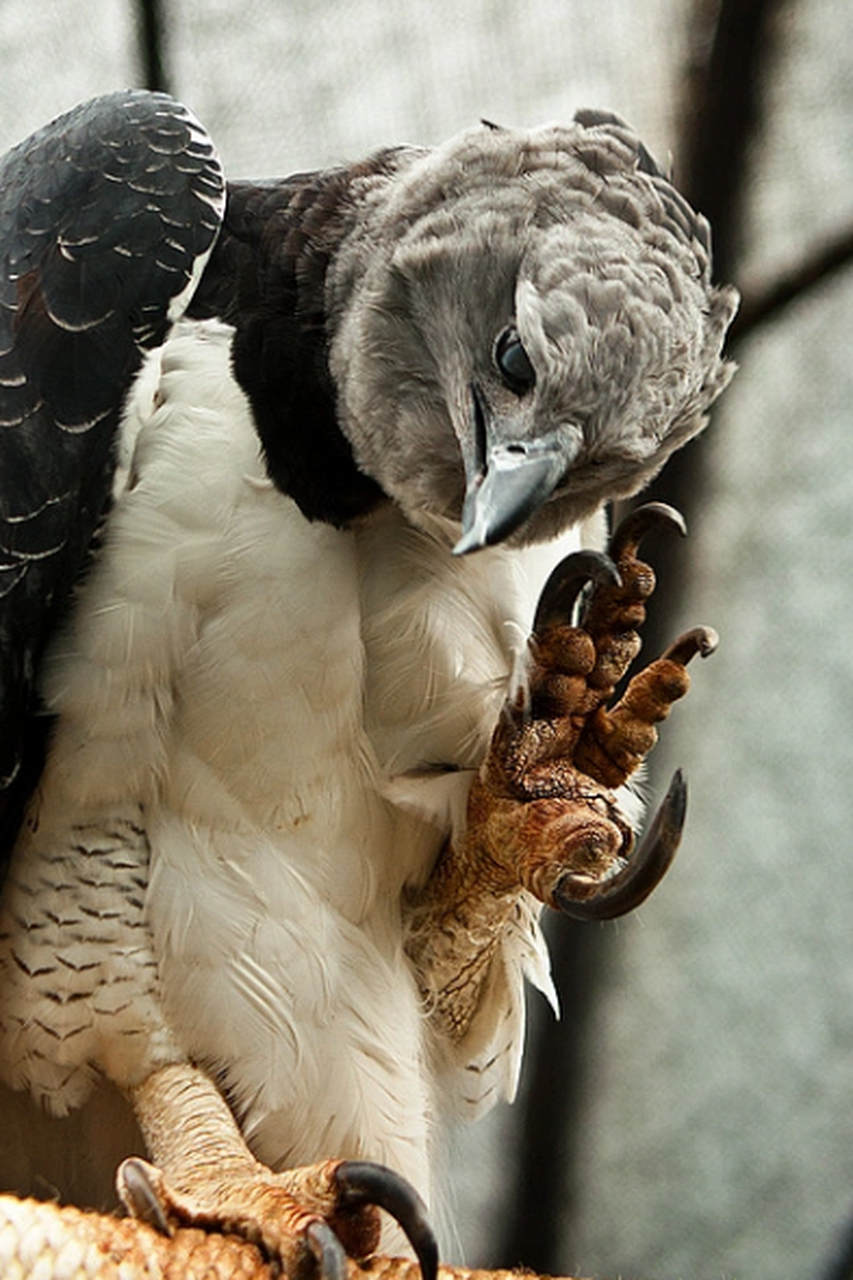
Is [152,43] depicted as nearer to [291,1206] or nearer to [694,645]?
[694,645]

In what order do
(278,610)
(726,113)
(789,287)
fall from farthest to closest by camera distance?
(789,287) < (726,113) < (278,610)

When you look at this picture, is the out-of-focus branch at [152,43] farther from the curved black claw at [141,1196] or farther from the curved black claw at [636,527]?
the curved black claw at [141,1196]

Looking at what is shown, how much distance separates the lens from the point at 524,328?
4.04 feet

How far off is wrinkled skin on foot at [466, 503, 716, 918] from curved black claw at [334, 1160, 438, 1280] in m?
0.32

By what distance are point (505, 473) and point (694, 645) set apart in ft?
1.25

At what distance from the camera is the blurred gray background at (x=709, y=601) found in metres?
2.17

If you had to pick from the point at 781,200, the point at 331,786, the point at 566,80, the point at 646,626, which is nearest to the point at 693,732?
the point at 646,626

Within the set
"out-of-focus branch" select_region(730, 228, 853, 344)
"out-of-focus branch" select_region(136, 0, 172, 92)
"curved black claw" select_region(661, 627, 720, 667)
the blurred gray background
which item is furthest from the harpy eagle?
"out-of-focus branch" select_region(730, 228, 853, 344)

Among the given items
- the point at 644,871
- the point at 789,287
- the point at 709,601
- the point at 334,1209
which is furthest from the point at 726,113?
the point at 334,1209

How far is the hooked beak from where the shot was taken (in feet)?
3.75

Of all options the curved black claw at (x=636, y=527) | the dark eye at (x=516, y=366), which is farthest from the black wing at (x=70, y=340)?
the curved black claw at (x=636, y=527)

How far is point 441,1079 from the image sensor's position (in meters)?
1.74

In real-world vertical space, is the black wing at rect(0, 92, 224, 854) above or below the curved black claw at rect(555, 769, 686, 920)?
above

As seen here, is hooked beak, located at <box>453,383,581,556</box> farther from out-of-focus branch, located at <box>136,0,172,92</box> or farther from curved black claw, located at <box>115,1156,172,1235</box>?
out-of-focus branch, located at <box>136,0,172,92</box>
